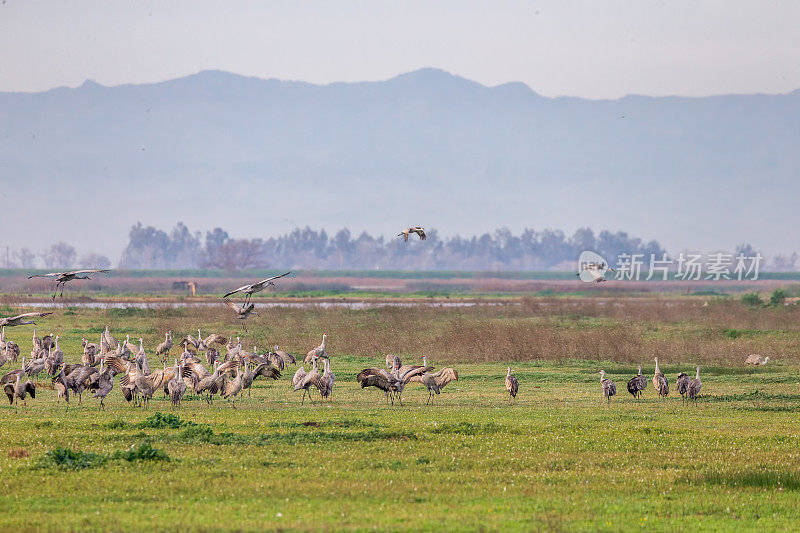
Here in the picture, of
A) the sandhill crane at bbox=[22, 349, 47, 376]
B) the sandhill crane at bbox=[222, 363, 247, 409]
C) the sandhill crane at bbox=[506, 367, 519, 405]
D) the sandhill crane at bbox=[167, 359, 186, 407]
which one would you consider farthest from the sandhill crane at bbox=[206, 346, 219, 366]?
the sandhill crane at bbox=[506, 367, 519, 405]

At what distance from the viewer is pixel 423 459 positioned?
60.5 ft

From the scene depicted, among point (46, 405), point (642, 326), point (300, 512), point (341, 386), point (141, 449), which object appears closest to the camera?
point (300, 512)

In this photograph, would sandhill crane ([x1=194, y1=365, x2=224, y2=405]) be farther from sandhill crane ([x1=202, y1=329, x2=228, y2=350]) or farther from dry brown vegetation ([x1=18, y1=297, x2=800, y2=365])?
dry brown vegetation ([x1=18, y1=297, x2=800, y2=365])

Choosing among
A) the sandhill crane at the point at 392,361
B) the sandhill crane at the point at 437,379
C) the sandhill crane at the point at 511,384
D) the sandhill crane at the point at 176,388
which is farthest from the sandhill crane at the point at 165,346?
the sandhill crane at the point at 511,384

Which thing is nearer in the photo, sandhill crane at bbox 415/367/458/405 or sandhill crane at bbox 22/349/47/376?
sandhill crane at bbox 415/367/458/405

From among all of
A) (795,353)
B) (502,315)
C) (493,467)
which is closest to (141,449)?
(493,467)

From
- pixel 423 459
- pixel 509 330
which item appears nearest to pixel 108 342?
pixel 509 330

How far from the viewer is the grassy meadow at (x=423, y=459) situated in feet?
47.4

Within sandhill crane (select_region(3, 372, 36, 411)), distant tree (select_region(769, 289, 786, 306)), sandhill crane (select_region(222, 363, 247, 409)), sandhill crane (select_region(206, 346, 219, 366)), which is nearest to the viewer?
sandhill crane (select_region(3, 372, 36, 411))

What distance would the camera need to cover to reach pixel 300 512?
1434 cm

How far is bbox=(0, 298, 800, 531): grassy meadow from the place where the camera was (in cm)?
1445

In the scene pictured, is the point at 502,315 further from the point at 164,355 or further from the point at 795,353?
the point at 164,355

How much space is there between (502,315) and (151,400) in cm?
4043

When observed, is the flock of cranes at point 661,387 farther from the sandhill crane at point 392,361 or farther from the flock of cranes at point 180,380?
the sandhill crane at point 392,361
